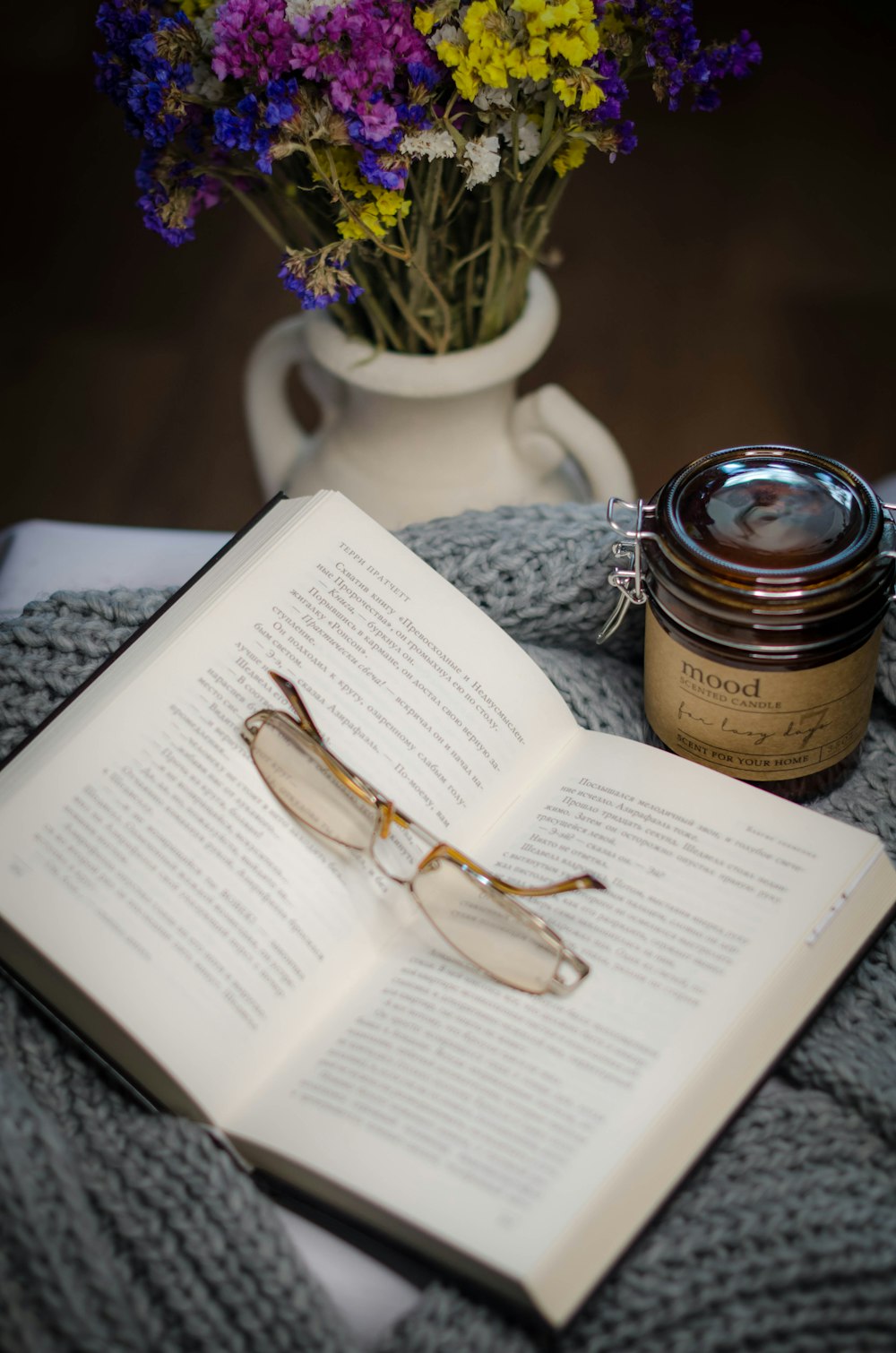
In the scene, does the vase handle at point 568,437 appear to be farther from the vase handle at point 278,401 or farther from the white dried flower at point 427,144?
the white dried flower at point 427,144

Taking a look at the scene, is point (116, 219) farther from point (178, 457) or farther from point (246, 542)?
point (246, 542)

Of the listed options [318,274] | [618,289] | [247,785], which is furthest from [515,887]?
[618,289]

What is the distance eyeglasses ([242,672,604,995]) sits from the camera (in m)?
0.55

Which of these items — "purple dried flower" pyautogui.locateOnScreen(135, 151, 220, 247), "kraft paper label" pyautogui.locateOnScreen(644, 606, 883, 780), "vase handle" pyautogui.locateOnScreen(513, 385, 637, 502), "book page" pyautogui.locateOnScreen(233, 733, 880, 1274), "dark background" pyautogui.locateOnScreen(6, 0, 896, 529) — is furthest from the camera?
"dark background" pyautogui.locateOnScreen(6, 0, 896, 529)

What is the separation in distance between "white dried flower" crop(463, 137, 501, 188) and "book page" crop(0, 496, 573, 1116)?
190 millimetres

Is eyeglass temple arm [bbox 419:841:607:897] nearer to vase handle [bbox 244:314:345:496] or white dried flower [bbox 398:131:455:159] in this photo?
white dried flower [bbox 398:131:455:159]

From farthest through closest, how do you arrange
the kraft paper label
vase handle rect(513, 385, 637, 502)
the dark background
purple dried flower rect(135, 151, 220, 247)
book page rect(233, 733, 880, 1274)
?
the dark background, vase handle rect(513, 385, 637, 502), purple dried flower rect(135, 151, 220, 247), the kraft paper label, book page rect(233, 733, 880, 1274)

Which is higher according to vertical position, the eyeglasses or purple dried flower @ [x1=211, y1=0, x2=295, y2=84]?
purple dried flower @ [x1=211, y1=0, x2=295, y2=84]

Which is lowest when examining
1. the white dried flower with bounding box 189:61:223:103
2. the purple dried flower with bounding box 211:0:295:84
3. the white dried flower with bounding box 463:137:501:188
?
the white dried flower with bounding box 463:137:501:188

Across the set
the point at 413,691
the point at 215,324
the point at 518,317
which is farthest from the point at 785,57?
the point at 413,691

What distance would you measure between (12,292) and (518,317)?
122 centimetres

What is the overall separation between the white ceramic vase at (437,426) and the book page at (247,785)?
0.71 feet

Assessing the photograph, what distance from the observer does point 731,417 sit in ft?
5.24

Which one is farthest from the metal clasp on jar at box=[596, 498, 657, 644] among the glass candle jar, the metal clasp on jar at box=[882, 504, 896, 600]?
the metal clasp on jar at box=[882, 504, 896, 600]
